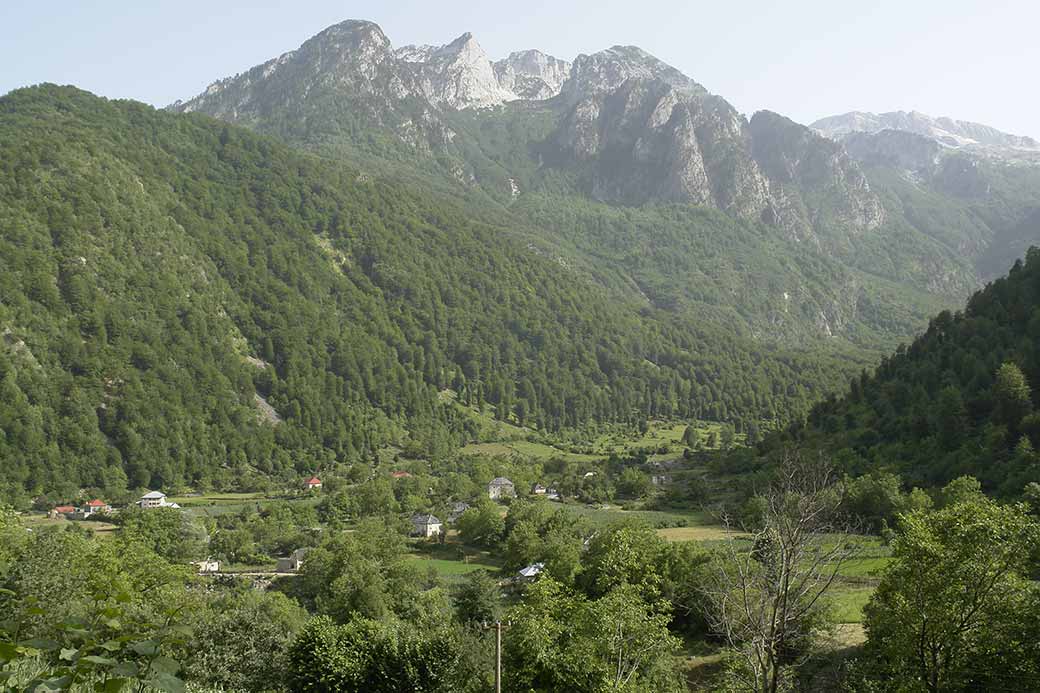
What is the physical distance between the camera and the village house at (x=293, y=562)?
255 feet

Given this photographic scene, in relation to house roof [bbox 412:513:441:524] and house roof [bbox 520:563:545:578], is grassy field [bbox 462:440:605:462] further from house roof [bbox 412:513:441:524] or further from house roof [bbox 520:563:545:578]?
house roof [bbox 520:563:545:578]

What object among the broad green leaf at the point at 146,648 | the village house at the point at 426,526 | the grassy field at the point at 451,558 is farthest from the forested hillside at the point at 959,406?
the broad green leaf at the point at 146,648

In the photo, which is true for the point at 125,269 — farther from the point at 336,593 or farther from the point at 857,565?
the point at 857,565

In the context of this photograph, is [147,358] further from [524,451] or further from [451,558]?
[451,558]

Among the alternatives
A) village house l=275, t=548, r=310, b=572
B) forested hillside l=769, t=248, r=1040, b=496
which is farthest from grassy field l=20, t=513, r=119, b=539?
forested hillside l=769, t=248, r=1040, b=496

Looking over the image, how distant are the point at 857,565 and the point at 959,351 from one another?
4573 cm

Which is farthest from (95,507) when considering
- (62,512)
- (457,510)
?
(457,510)

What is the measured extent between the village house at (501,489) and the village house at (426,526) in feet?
64.9

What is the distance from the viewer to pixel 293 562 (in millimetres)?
79000

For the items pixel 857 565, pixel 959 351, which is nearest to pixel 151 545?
pixel 857 565

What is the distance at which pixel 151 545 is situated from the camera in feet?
249

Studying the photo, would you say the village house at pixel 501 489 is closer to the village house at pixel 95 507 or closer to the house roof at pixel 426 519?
the house roof at pixel 426 519

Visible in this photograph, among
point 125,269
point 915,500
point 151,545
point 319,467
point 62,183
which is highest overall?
point 62,183

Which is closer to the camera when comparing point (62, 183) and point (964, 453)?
point (964, 453)
